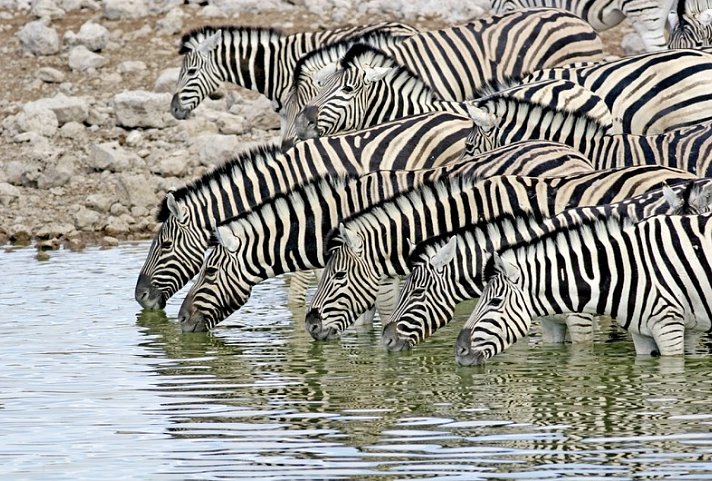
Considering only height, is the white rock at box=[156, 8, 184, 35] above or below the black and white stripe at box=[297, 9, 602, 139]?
above

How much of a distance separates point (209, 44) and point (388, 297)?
20.4 feet

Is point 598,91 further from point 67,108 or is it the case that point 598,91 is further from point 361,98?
point 67,108

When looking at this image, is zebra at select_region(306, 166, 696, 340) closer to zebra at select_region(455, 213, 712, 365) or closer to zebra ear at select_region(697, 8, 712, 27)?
zebra at select_region(455, 213, 712, 365)

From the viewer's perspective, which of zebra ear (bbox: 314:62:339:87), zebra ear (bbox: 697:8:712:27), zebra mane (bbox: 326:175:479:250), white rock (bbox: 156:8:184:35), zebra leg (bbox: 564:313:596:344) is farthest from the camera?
white rock (bbox: 156:8:184:35)

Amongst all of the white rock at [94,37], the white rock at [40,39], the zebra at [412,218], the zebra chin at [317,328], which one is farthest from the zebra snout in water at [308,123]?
the white rock at [40,39]

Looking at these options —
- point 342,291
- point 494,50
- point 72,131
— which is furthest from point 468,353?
point 72,131

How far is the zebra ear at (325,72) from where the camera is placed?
1636 centimetres

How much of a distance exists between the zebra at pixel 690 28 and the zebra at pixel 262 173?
20.1 ft

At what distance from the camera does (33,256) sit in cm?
1770

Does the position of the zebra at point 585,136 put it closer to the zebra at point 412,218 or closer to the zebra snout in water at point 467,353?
the zebra at point 412,218

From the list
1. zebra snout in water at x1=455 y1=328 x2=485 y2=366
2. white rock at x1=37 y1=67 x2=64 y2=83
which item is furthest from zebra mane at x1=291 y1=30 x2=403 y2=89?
white rock at x1=37 y1=67 x2=64 y2=83

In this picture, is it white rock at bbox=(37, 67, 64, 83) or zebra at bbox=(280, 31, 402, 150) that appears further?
white rock at bbox=(37, 67, 64, 83)

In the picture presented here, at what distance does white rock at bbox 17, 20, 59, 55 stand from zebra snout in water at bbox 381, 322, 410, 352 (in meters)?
13.9

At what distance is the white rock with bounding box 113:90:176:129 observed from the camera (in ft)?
71.7
